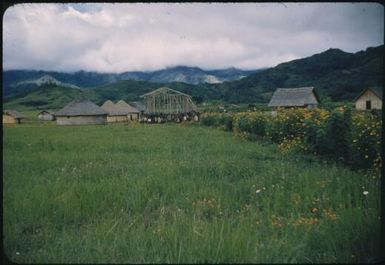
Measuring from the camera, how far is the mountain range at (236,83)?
4.41 metres

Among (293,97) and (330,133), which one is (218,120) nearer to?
(330,133)

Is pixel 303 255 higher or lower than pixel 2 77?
lower

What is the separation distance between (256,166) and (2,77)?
4833 mm

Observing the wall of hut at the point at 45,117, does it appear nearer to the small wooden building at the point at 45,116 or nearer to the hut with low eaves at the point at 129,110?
the small wooden building at the point at 45,116

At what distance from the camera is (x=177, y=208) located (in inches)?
174

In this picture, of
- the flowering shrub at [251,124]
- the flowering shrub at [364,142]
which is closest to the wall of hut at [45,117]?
the flowering shrub at [251,124]

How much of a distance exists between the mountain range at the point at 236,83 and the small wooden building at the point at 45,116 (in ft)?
1.00

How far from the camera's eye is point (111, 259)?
3207 mm

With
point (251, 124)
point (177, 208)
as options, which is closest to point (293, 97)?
point (177, 208)

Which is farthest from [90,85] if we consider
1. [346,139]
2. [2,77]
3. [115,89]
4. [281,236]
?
[346,139]

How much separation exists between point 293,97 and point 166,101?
2.56m

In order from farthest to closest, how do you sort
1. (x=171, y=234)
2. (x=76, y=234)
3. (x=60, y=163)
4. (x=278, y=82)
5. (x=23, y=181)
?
1. (x=60, y=163)
2. (x=278, y=82)
3. (x=23, y=181)
4. (x=76, y=234)
5. (x=171, y=234)

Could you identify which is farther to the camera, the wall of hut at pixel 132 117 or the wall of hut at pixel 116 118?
the wall of hut at pixel 116 118

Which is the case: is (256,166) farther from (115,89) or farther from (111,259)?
(111,259)
